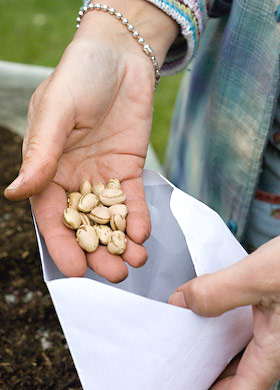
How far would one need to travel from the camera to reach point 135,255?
74cm

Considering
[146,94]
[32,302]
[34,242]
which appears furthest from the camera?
[34,242]

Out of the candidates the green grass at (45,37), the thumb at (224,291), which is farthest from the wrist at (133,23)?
the green grass at (45,37)

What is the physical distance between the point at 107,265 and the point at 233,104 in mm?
404

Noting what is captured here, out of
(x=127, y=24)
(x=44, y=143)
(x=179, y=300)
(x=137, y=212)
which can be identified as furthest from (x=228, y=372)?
(x=127, y=24)

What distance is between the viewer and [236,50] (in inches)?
35.2

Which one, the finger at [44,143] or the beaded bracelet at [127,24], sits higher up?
the beaded bracelet at [127,24]

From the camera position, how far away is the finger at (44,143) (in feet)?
2.23

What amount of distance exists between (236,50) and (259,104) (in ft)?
0.39

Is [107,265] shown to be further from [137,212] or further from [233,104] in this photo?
[233,104]

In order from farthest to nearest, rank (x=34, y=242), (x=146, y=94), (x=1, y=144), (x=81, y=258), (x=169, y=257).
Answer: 1. (x=1, y=144)
2. (x=34, y=242)
3. (x=146, y=94)
4. (x=169, y=257)
5. (x=81, y=258)

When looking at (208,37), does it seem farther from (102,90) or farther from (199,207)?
(199,207)

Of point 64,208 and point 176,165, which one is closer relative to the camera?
point 64,208

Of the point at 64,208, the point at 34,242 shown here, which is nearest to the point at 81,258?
the point at 64,208

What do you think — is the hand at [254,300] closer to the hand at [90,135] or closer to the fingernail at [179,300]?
the fingernail at [179,300]
